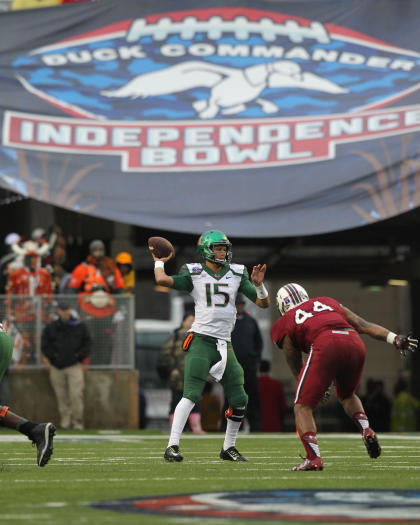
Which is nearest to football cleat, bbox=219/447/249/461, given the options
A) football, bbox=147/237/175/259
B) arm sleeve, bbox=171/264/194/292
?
arm sleeve, bbox=171/264/194/292

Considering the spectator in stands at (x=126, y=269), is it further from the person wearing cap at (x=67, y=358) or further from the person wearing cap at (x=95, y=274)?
the person wearing cap at (x=67, y=358)

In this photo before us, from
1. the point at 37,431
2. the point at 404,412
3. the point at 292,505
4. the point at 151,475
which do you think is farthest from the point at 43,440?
the point at 404,412

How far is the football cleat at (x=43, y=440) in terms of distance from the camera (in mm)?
8523

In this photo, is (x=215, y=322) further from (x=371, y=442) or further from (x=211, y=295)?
(x=371, y=442)

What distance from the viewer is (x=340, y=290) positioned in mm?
36844

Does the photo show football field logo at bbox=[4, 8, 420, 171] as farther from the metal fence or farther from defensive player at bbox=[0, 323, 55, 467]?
defensive player at bbox=[0, 323, 55, 467]

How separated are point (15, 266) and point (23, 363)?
1493 millimetres

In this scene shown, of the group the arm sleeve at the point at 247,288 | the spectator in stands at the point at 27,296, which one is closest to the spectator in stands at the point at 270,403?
the spectator in stands at the point at 27,296

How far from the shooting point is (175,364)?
57.2 ft

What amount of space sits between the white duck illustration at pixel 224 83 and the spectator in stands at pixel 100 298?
2.50 m

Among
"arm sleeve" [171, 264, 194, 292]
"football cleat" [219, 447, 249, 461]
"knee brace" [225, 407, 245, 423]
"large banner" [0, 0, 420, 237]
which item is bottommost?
"football cleat" [219, 447, 249, 461]

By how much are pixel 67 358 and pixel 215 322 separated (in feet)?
26.8

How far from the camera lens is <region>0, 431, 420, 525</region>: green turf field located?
5.83 m

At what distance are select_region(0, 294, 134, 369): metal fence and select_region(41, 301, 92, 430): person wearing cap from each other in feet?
1.29
